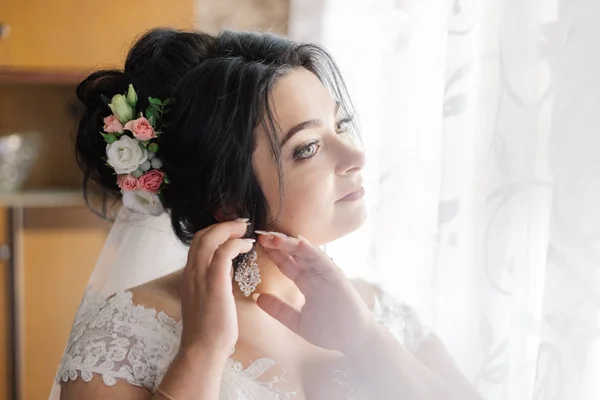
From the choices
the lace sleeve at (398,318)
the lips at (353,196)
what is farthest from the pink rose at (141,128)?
the lace sleeve at (398,318)

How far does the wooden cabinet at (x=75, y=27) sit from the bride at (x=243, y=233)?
4.00ft

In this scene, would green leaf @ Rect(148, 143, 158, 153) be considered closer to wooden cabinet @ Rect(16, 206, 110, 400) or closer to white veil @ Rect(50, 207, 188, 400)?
white veil @ Rect(50, 207, 188, 400)

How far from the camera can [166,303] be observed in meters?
1.18

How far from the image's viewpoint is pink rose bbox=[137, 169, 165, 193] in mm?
1161

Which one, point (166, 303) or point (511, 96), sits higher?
point (511, 96)

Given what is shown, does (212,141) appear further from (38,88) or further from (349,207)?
(38,88)

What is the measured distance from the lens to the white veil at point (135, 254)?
149 centimetres

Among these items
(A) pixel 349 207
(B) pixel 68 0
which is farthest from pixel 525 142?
(B) pixel 68 0

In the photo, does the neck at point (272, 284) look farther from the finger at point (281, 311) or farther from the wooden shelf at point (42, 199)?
the wooden shelf at point (42, 199)

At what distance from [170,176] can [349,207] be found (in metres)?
0.31

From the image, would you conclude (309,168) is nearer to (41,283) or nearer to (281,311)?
(281,311)

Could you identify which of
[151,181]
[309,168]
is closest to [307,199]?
[309,168]

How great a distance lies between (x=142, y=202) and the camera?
121cm

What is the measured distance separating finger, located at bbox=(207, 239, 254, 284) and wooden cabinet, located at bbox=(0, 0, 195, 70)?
1478 mm
